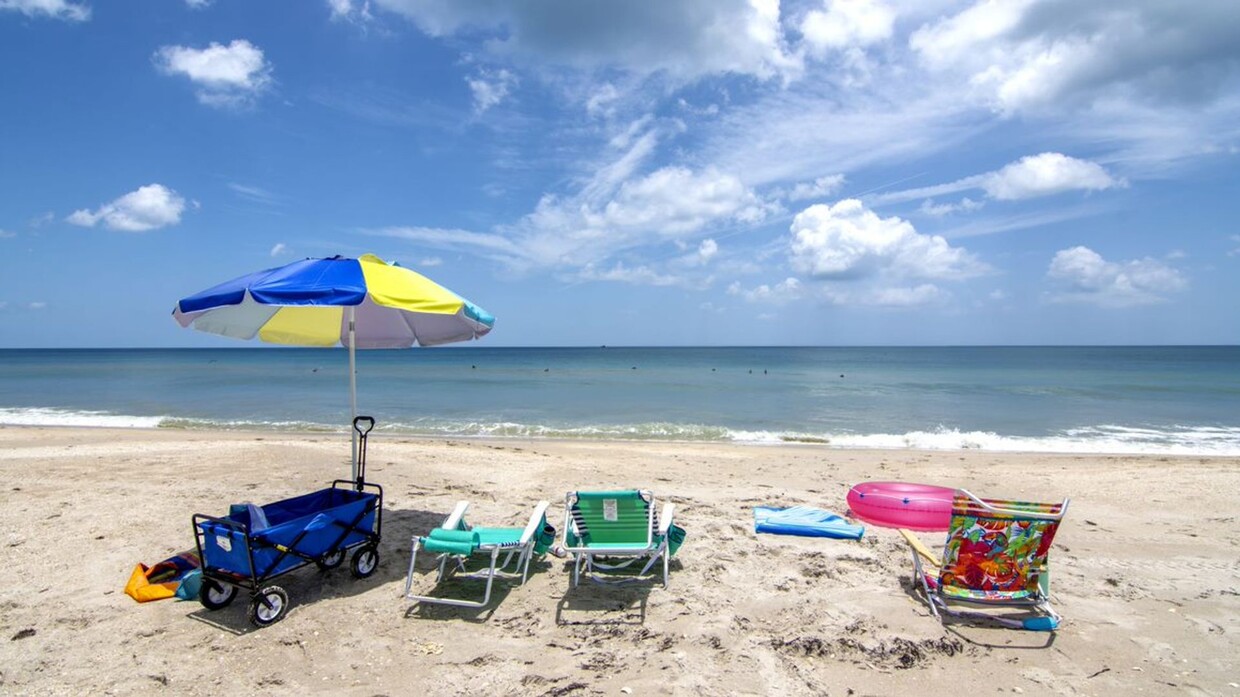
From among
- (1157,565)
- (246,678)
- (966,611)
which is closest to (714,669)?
(966,611)

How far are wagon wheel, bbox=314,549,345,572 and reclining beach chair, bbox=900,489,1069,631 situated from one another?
4.31m

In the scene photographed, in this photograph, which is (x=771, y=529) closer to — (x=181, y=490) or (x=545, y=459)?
(x=545, y=459)

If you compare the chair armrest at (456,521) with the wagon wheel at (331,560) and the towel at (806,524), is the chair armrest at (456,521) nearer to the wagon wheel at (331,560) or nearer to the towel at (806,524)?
the wagon wheel at (331,560)

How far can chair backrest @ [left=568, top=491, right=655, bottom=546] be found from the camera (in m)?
5.01

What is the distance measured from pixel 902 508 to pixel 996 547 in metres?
2.50

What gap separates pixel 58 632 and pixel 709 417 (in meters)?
17.9

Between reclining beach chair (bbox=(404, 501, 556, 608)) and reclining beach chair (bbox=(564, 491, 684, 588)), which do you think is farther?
reclining beach chair (bbox=(564, 491, 684, 588))

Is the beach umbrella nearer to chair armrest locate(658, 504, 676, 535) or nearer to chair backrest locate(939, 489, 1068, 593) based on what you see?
chair armrest locate(658, 504, 676, 535)

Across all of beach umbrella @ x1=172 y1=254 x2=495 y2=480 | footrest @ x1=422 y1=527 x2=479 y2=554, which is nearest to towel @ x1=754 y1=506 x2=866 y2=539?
footrest @ x1=422 y1=527 x2=479 y2=554

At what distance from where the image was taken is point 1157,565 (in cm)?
565

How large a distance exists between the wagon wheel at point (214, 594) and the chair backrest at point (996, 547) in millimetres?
4934

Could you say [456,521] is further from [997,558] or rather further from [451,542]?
[997,558]

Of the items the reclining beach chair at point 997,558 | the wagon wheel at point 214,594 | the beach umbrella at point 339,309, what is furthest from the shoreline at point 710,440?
the wagon wheel at point 214,594

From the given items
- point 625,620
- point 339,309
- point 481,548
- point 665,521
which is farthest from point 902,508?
point 339,309
